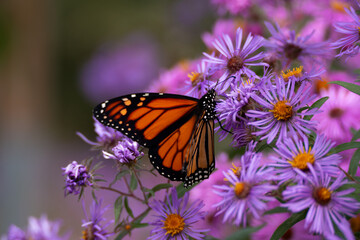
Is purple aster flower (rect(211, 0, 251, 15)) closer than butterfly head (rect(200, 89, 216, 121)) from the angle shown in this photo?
No

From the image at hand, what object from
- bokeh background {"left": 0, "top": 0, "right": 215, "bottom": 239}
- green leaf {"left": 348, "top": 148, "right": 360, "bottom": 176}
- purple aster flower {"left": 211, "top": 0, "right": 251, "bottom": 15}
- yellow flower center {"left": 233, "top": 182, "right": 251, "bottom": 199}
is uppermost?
bokeh background {"left": 0, "top": 0, "right": 215, "bottom": 239}

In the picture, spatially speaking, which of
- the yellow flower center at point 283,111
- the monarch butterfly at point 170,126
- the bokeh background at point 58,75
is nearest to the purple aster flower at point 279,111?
the yellow flower center at point 283,111

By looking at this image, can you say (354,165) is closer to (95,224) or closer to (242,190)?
(242,190)

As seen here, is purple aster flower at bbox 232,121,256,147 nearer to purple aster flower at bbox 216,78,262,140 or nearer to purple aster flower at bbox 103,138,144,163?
purple aster flower at bbox 216,78,262,140

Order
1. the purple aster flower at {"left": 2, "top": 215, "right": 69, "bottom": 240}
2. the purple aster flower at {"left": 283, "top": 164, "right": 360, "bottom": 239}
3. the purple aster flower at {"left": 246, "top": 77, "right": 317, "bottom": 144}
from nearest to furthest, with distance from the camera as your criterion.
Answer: the purple aster flower at {"left": 283, "top": 164, "right": 360, "bottom": 239} → the purple aster flower at {"left": 246, "top": 77, "right": 317, "bottom": 144} → the purple aster flower at {"left": 2, "top": 215, "right": 69, "bottom": 240}

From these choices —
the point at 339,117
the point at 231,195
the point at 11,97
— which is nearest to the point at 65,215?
the point at 11,97

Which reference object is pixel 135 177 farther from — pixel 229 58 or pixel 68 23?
pixel 68 23

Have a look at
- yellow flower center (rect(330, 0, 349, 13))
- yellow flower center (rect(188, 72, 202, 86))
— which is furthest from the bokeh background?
yellow flower center (rect(188, 72, 202, 86))
